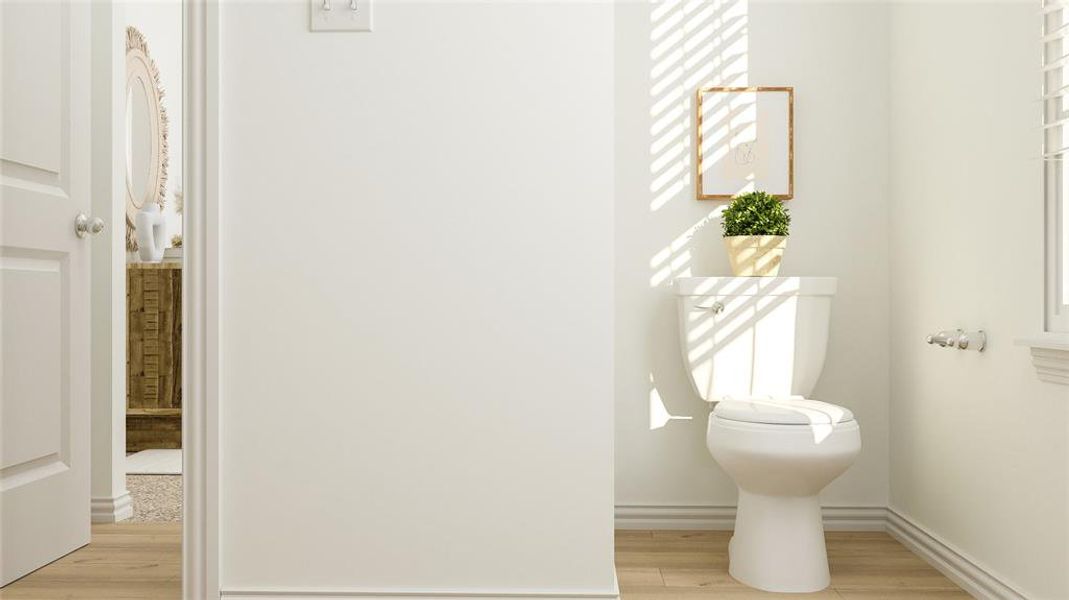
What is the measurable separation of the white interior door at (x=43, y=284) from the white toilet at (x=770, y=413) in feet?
5.56

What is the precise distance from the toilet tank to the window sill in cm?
60

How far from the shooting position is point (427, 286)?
165 centimetres

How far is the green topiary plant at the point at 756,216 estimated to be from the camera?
2207mm

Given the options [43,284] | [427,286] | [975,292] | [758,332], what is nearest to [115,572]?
[43,284]

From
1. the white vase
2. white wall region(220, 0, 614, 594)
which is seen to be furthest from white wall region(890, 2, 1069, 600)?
the white vase

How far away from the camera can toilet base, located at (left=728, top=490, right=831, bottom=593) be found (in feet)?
6.18

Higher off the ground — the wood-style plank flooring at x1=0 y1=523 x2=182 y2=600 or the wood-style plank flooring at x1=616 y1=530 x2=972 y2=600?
the wood-style plank flooring at x1=0 y1=523 x2=182 y2=600

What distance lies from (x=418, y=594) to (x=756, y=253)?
50.4 inches

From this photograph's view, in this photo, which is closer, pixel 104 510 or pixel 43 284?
pixel 43 284

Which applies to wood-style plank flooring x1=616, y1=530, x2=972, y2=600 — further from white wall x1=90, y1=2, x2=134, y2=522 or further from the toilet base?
white wall x1=90, y1=2, x2=134, y2=522

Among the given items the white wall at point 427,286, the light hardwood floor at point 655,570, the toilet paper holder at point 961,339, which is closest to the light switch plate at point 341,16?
the white wall at point 427,286

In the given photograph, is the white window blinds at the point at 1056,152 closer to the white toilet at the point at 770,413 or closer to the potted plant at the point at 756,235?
the white toilet at the point at 770,413

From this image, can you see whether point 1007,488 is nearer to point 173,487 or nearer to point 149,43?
point 173,487

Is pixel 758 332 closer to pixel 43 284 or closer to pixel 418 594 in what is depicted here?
pixel 418 594
